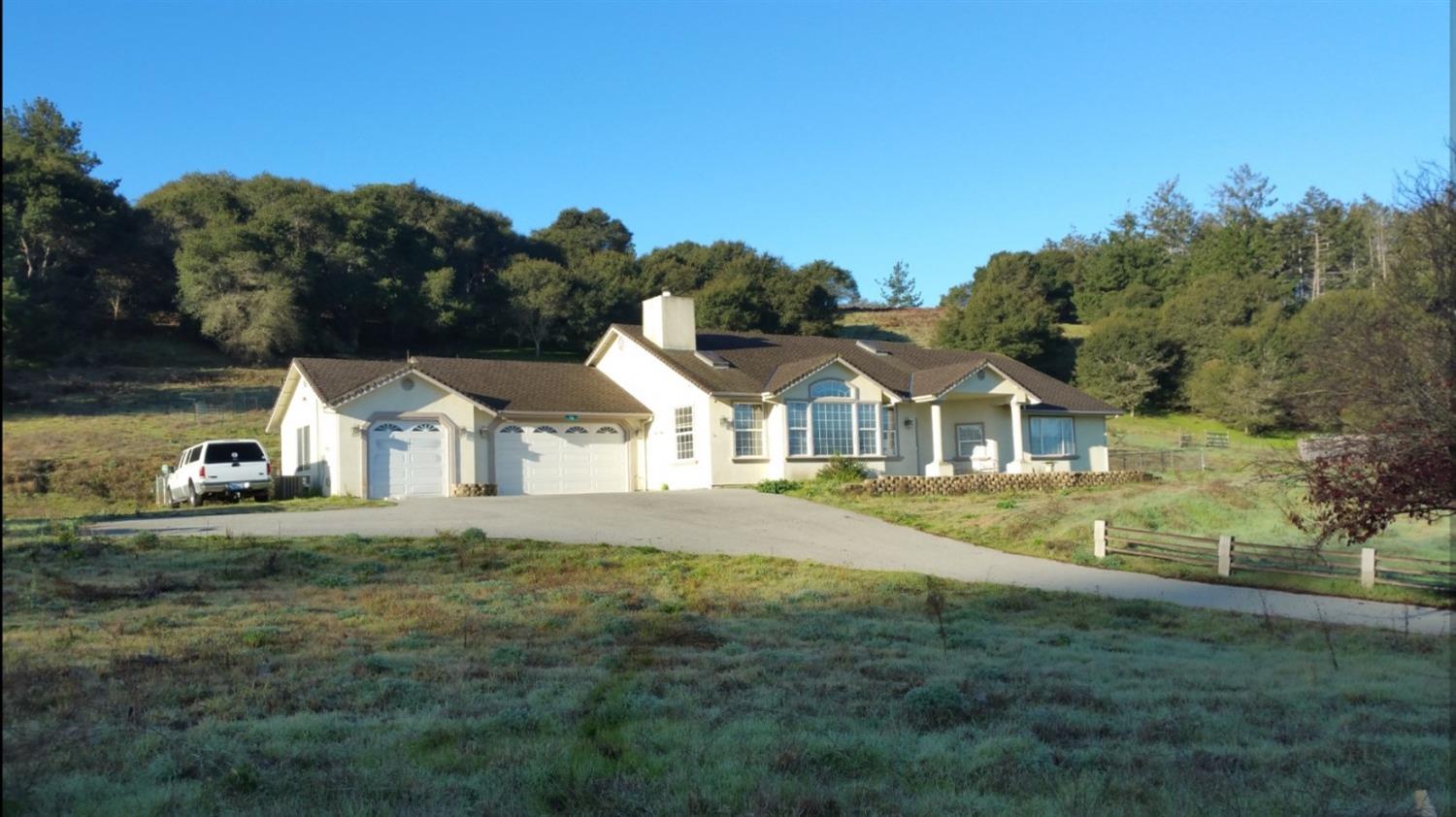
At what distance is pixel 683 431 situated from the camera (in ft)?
103

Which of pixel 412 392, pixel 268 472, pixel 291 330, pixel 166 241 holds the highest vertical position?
pixel 166 241

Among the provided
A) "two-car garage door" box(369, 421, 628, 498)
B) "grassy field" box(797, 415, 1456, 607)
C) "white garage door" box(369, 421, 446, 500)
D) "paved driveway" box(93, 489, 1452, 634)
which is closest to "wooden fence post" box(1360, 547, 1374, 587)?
"grassy field" box(797, 415, 1456, 607)

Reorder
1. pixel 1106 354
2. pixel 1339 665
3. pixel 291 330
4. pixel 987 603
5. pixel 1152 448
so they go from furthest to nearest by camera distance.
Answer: pixel 1106 354, pixel 291 330, pixel 1152 448, pixel 987 603, pixel 1339 665

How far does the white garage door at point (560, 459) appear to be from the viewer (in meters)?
30.6

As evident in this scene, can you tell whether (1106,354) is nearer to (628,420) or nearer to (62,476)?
(628,420)

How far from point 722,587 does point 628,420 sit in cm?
1783

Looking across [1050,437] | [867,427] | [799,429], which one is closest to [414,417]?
[799,429]

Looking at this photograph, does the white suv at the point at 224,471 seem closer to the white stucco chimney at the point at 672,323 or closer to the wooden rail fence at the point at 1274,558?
the white stucco chimney at the point at 672,323

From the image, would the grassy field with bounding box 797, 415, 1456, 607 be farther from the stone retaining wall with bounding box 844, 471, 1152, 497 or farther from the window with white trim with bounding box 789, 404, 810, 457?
the window with white trim with bounding box 789, 404, 810, 457

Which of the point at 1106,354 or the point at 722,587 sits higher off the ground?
the point at 1106,354

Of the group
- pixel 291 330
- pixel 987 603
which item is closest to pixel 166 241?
pixel 291 330

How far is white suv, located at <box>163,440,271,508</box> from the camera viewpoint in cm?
2670

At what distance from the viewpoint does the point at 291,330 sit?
53469 mm

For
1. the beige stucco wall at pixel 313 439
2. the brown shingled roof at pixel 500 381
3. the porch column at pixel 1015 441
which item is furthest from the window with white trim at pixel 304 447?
the porch column at pixel 1015 441
